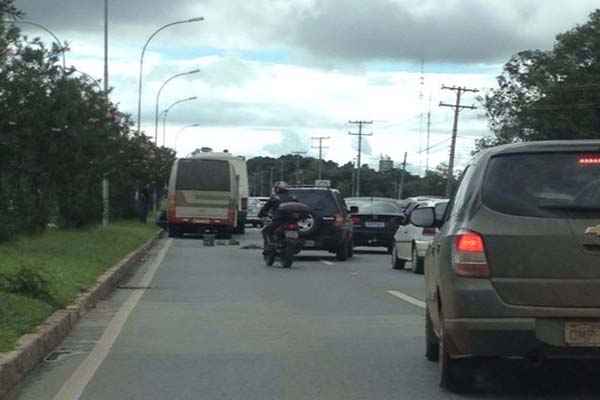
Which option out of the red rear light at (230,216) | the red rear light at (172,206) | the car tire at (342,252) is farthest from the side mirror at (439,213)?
the red rear light at (172,206)

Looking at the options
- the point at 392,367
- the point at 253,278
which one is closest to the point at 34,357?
the point at 392,367

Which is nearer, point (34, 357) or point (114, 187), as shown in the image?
point (34, 357)

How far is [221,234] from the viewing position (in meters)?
43.9

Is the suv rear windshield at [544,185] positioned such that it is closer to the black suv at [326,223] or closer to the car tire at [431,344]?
the car tire at [431,344]

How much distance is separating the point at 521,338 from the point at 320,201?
1879 centimetres

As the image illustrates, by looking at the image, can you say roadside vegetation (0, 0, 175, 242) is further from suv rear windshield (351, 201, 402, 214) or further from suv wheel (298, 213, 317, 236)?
suv rear windshield (351, 201, 402, 214)

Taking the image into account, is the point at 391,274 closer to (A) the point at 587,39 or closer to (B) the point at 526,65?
(A) the point at 587,39

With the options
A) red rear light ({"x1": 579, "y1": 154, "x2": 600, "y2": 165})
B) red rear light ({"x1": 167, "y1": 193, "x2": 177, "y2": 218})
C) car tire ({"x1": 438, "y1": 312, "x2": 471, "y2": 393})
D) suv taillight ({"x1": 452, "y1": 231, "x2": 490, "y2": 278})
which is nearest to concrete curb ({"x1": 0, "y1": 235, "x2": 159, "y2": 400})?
car tire ({"x1": 438, "y1": 312, "x2": 471, "y2": 393})

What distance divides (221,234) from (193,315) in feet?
98.8

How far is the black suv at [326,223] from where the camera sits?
84.5 feet

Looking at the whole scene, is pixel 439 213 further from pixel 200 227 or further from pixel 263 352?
pixel 200 227

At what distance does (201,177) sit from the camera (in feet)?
140

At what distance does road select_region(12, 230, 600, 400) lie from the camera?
8.67m

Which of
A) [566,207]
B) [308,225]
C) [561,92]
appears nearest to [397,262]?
[308,225]
